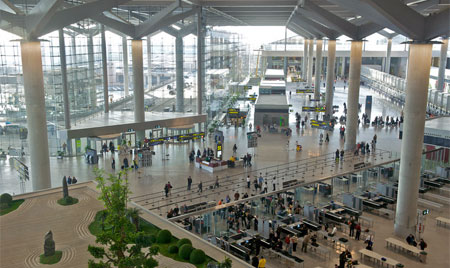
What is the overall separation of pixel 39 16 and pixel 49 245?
1141 cm

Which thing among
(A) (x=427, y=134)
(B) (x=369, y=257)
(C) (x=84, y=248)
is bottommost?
(B) (x=369, y=257)

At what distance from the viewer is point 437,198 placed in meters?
25.1

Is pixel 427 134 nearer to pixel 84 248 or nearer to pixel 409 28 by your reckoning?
pixel 409 28

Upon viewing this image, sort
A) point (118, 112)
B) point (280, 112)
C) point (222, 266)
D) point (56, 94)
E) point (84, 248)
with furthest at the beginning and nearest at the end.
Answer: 1. point (280, 112)
2. point (118, 112)
3. point (56, 94)
4. point (84, 248)
5. point (222, 266)

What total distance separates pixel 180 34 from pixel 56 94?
12267 mm

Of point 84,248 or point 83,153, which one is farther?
point 83,153

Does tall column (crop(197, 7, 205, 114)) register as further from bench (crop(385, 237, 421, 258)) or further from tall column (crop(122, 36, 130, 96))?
bench (crop(385, 237, 421, 258))

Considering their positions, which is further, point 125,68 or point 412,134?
point 125,68

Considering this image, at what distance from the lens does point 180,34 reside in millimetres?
38969

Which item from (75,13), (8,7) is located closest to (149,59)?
(75,13)

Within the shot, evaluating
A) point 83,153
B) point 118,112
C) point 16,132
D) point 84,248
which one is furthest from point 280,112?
point 84,248

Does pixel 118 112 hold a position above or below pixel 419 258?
above

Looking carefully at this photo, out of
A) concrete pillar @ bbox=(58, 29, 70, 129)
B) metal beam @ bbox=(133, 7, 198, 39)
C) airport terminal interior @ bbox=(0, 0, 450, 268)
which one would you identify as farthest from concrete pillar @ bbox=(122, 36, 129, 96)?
concrete pillar @ bbox=(58, 29, 70, 129)

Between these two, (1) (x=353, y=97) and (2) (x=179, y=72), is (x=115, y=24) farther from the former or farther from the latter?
(1) (x=353, y=97)
